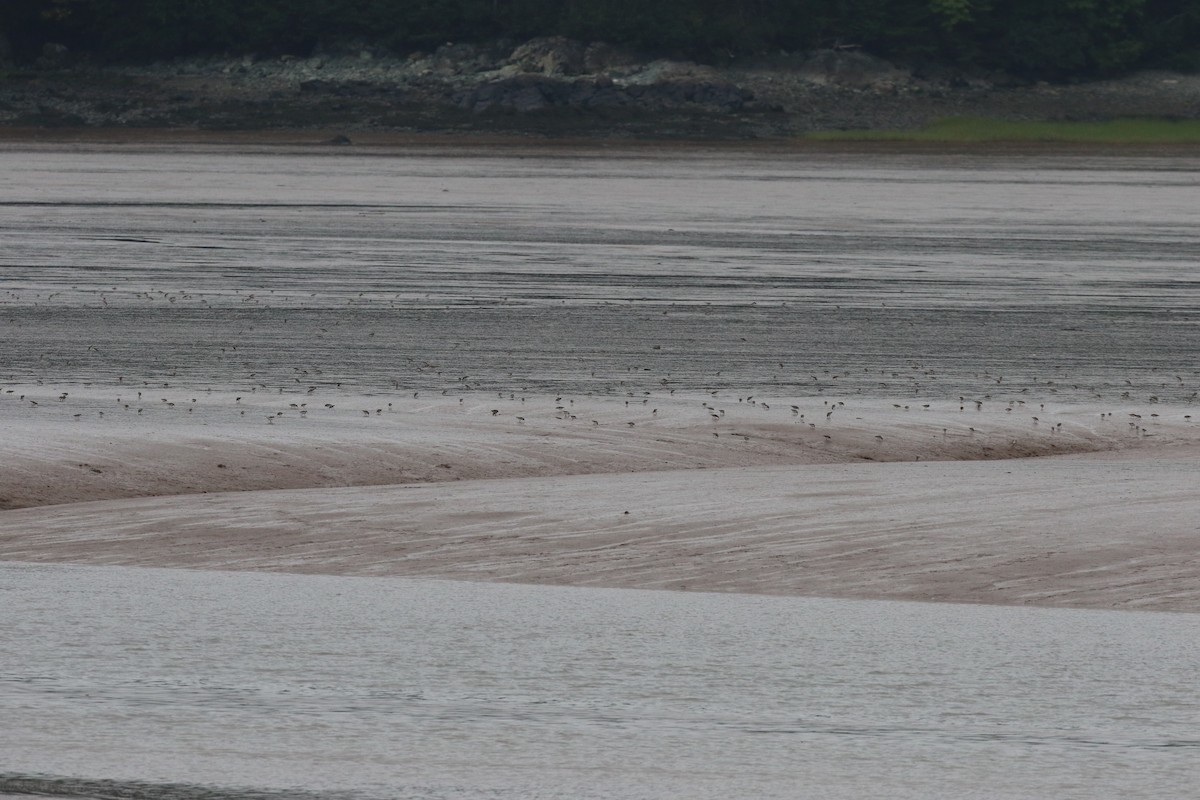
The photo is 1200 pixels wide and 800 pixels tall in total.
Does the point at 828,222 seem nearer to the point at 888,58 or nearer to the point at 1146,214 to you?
the point at 1146,214

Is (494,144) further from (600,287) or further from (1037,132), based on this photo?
(600,287)

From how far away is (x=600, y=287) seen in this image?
20109mm

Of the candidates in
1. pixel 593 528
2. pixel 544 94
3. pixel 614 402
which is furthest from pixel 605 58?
pixel 593 528

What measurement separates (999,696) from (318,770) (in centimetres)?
182

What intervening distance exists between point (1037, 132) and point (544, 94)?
57.3 ft

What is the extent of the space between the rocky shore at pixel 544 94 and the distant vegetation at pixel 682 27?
1174mm

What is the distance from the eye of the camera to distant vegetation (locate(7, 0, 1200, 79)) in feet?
255

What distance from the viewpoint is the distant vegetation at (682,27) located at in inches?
3066

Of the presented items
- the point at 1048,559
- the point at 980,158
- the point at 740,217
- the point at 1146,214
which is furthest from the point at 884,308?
the point at 980,158

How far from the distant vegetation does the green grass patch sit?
606 cm

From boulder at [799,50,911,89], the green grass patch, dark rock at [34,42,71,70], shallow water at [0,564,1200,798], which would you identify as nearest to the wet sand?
shallow water at [0,564,1200,798]

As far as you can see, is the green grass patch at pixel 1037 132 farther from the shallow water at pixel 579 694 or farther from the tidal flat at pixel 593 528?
the shallow water at pixel 579 694

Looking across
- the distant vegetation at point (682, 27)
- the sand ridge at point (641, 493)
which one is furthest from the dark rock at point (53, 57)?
the sand ridge at point (641, 493)

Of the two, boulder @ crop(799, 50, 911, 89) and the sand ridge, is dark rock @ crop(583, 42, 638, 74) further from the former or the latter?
the sand ridge
